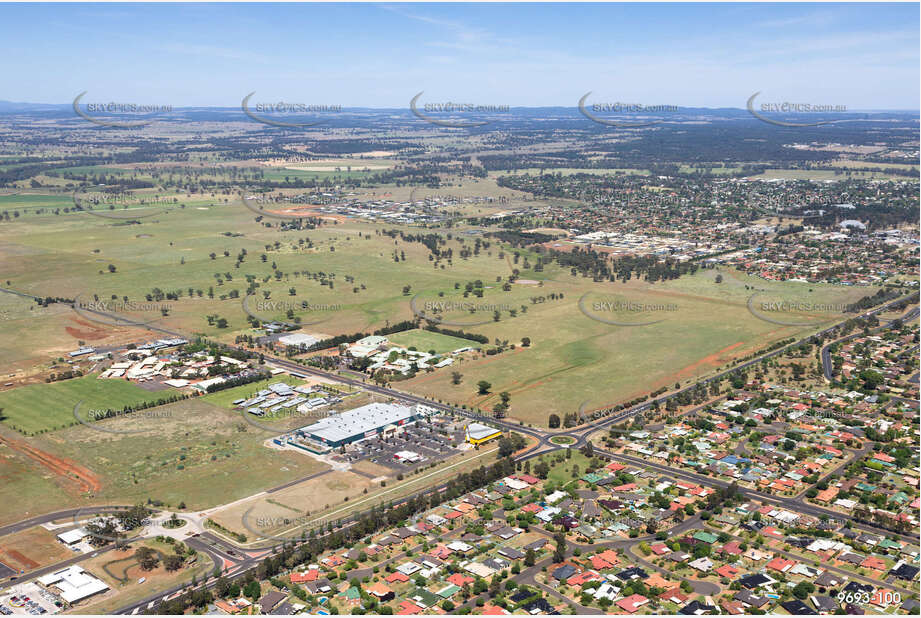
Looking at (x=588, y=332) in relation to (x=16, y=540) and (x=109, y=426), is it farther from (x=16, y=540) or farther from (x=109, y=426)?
(x=16, y=540)

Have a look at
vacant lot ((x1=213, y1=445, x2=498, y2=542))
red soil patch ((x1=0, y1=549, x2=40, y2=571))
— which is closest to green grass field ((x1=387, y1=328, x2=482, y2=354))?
vacant lot ((x1=213, y1=445, x2=498, y2=542))

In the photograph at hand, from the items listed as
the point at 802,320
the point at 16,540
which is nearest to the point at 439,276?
the point at 802,320

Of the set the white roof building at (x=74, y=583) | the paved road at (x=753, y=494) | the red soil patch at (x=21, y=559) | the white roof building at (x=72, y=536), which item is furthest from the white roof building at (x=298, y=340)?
the white roof building at (x=74, y=583)

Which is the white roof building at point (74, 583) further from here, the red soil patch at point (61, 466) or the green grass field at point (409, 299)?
the green grass field at point (409, 299)

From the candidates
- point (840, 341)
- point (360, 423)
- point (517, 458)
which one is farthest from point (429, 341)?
point (840, 341)

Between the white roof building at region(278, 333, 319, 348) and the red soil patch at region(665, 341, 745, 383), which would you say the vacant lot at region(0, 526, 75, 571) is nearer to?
the white roof building at region(278, 333, 319, 348)

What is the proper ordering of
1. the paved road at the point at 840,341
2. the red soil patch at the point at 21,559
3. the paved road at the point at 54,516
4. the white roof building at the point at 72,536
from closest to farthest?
the red soil patch at the point at 21,559
the white roof building at the point at 72,536
the paved road at the point at 54,516
the paved road at the point at 840,341

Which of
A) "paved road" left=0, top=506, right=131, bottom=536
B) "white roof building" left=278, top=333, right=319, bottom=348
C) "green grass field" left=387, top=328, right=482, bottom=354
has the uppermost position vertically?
"white roof building" left=278, top=333, right=319, bottom=348
